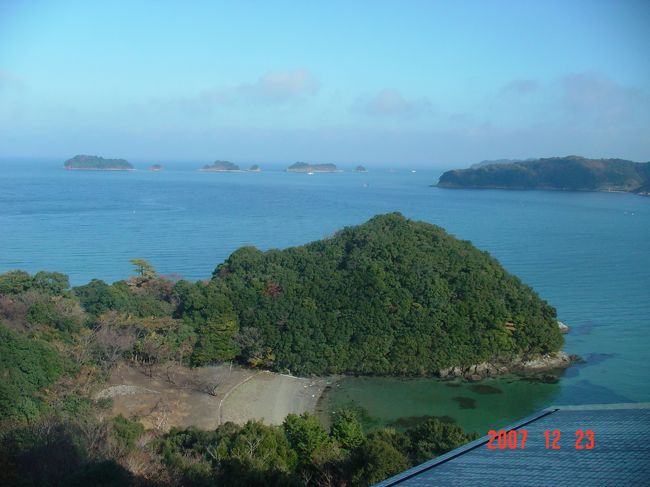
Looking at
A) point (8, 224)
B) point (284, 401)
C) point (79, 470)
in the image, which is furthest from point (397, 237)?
point (8, 224)

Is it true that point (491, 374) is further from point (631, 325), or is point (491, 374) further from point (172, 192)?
point (172, 192)

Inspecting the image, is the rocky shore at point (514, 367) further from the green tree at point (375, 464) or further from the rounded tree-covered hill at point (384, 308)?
the green tree at point (375, 464)

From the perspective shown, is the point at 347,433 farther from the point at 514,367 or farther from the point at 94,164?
the point at 94,164

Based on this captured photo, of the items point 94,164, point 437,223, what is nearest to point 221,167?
point 94,164

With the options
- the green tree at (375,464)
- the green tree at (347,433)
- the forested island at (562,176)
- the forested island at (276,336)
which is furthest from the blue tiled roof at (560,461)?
the forested island at (562,176)

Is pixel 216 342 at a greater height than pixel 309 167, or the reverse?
pixel 309 167
